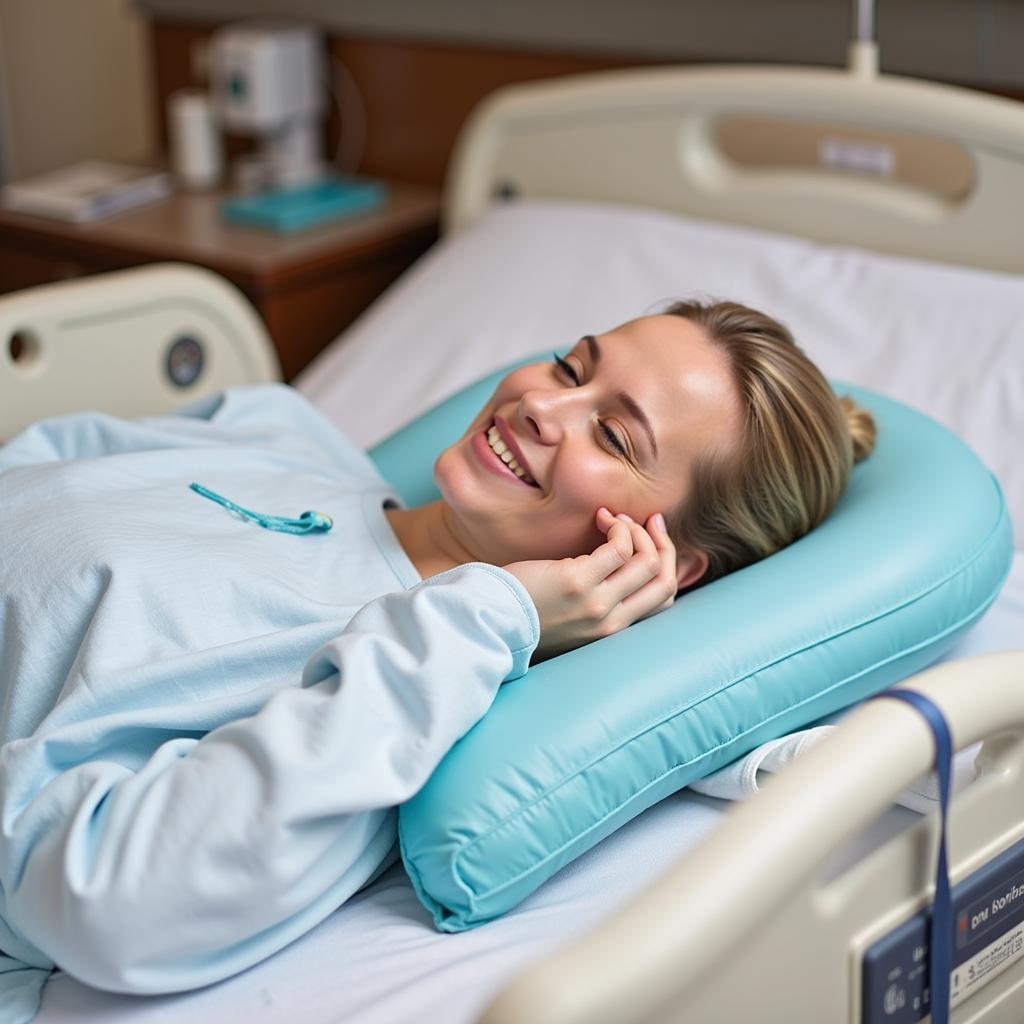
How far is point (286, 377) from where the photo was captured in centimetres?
275

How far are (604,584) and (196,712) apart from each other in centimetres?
37

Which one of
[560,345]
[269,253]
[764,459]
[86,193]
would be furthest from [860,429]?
[86,193]

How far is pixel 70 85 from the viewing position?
12.5 ft

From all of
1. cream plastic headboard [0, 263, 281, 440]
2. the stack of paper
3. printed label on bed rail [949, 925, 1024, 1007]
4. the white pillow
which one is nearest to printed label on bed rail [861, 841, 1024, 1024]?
printed label on bed rail [949, 925, 1024, 1007]

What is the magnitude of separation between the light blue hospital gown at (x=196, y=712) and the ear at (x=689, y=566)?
0.27 m

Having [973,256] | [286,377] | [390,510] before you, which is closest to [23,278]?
[286,377]

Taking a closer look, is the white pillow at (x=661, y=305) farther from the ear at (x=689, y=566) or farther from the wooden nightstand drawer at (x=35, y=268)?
the wooden nightstand drawer at (x=35, y=268)

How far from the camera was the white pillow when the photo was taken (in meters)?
1.82

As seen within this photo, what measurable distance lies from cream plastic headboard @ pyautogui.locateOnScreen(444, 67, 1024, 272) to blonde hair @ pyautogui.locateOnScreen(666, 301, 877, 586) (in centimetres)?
69

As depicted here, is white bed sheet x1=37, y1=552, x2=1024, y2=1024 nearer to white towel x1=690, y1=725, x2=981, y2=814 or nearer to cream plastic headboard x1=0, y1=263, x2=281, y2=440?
white towel x1=690, y1=725, x2=981, y2=814

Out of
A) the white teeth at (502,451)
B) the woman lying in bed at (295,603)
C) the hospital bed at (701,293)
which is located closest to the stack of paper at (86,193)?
the hospital bed at (701,293)

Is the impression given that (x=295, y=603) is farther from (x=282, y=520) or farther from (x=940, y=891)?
(x=940, y=891)

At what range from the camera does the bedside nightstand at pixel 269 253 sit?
259 centimetres

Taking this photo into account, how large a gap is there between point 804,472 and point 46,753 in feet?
2.54
